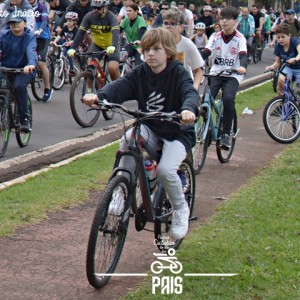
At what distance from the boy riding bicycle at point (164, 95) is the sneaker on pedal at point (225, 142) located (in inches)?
160

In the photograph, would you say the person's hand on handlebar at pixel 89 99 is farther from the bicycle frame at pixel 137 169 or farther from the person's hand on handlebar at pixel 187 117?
the person's hand on handlebar at pixel 187 117

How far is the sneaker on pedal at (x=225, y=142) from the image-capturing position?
10.5m

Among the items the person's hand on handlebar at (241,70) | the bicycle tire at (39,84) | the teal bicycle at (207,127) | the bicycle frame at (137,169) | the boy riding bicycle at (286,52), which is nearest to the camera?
the bicycle frame at (137,169)

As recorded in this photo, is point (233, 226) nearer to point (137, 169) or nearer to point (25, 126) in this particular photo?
point (137, 169)

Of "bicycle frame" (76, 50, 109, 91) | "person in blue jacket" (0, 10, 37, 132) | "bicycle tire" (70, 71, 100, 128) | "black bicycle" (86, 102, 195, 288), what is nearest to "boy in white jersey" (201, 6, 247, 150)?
"person in blue jacket" (0, 10, 37, 132)

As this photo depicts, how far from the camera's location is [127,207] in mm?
6016

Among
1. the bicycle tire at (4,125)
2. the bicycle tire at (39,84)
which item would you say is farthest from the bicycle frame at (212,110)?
the bicycle tire at (39,84)

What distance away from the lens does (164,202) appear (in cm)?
662

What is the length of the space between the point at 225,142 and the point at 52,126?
12.1ft

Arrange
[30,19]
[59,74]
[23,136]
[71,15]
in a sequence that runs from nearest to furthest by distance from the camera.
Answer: [23,136], [30,19], [59,74], [71,15]

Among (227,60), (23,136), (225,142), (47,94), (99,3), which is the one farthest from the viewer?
(47,94)

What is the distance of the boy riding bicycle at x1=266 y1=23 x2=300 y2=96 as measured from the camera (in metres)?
13.2

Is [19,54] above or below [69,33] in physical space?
above

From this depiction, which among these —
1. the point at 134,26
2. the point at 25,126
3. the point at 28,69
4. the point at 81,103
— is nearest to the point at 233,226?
the point at 28,69
